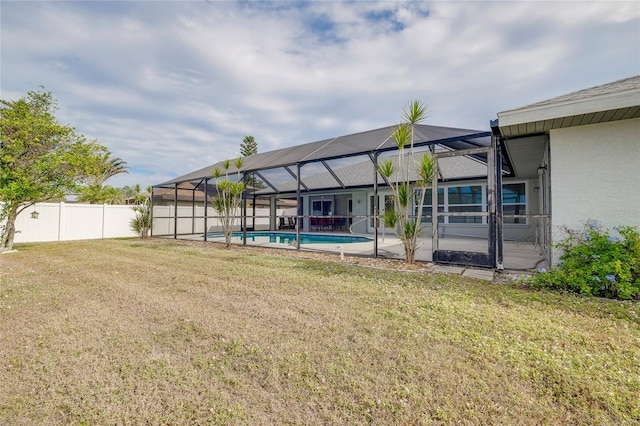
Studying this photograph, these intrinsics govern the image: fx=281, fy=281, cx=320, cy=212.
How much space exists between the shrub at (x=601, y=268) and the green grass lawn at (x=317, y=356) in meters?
0.36

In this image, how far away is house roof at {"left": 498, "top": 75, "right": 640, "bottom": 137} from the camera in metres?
4.18

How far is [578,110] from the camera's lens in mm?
4473

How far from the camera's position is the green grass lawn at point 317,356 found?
180 cm

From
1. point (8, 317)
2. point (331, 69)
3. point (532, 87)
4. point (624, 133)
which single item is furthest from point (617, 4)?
point (8, 317)

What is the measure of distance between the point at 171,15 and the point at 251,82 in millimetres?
3907

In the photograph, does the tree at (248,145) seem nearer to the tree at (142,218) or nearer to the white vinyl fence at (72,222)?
the tree at (142,218)

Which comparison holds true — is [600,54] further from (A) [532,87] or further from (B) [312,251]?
(B) [312,251]

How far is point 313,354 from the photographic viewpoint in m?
2.48

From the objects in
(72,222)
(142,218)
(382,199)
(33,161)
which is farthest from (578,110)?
(72,222)

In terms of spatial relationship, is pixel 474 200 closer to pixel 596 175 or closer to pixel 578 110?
pixel 596 175

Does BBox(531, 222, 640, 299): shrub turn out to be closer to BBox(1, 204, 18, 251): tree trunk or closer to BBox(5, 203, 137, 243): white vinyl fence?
BBox(1, 204, 18, 251): tree trunk

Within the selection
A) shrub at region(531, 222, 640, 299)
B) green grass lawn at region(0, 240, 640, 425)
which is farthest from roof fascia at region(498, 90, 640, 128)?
green grass lawn at region(0, 240, 640, 425)

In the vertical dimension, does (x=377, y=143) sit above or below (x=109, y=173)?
below

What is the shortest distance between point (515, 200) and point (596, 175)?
847 cm
